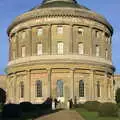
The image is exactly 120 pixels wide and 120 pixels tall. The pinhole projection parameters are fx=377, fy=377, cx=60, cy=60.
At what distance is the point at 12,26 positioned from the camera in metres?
59.4

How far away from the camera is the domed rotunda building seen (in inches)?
2110

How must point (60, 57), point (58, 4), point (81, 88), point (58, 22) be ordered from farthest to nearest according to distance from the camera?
point (58, 4), point (58, 22), point (81, 88), point (60, 57)

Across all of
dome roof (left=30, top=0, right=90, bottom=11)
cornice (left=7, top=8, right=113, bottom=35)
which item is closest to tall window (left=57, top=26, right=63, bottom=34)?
cornice (left=7, top=8, right=113, bottom=35)

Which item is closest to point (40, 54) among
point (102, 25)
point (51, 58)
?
point (51, 58)

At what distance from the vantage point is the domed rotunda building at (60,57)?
176ft

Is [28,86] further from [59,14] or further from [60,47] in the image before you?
[59,14]

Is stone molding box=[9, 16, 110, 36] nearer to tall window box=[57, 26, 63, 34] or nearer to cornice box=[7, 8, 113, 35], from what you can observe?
cornice box=[7, 8, 113, 35]

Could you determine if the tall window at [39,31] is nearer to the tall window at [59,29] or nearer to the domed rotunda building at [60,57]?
the domed rotunda building at [60,57]

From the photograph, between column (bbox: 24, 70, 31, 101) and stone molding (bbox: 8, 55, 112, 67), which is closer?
stone molding (bbox: 8, 55, 112, 67)

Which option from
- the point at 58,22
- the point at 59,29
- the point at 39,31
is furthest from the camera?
the point at 39,31

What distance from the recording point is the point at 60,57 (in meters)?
54.0

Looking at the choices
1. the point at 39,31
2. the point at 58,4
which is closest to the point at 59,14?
the point at 39,31

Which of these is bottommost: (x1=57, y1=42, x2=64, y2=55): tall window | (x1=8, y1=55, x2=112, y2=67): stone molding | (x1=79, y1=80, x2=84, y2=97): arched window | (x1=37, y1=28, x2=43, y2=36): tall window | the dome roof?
(x1=79, y1=80, x2=84, y2=97): arched window

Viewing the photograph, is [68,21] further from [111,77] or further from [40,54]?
[111,77]
